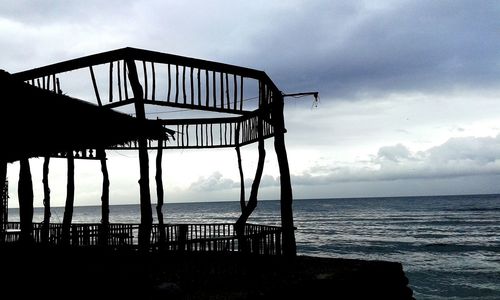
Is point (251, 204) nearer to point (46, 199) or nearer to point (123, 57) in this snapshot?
point (123, 57)

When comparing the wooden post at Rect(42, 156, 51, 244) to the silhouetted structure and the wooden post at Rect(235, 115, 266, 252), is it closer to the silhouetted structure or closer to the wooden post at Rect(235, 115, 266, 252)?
the silhouetted structure

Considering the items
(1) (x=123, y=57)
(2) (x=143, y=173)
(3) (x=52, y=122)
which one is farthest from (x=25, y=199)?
(1) (x=123, y=57)

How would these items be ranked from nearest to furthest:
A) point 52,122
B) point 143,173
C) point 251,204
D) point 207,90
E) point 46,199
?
point 143,173
point 207,90
point 52,122
point 251,204
point 46,199

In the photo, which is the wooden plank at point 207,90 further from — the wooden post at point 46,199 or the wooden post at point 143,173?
the wooden post at point 46,199

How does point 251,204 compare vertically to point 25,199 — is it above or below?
below

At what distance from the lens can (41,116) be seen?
821 centimetres

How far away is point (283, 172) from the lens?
10.3m

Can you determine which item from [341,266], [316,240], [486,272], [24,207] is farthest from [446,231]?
[24,207]

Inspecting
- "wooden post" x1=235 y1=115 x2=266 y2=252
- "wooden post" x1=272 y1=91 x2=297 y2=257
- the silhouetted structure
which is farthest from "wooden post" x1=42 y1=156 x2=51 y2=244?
"wooden post" x1=272 y1=91 x2=297 y2=257

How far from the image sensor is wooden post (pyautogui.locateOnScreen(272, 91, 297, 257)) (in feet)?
33.4

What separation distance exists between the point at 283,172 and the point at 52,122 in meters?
5.36

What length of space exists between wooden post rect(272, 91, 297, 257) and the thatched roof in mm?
3137

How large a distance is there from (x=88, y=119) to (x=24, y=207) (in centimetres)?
368

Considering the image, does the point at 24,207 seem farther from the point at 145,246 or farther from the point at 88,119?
the point at 145,246
